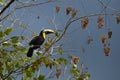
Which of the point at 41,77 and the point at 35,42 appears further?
the point at 35,42

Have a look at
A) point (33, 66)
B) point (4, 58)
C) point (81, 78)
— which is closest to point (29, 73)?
point (33, 66)

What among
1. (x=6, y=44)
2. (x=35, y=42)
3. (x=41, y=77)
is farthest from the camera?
(x=35, y=42)

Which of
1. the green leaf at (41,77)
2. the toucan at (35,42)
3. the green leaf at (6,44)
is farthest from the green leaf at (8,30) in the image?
the green leaf at (41,77)

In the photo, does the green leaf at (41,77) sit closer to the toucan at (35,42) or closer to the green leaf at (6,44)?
the toucan at (35,42)

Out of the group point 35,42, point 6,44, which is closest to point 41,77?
point 6,44

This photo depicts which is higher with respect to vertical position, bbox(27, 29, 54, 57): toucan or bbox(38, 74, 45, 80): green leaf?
bbox(27, 29, 54, 57): toucan

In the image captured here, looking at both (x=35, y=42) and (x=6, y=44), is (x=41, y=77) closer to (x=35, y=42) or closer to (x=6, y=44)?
(x=6, y=44)

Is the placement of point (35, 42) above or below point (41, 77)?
above

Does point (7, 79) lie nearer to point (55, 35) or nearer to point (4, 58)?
point (4, 58)

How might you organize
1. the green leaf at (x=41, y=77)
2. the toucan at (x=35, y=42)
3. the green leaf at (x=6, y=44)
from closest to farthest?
the green leaf at (x=6, y=44) < the green leaf at (x=41, y=77) < the toucan at (x=35, y=42)

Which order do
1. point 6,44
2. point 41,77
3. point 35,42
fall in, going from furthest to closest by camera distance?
point 35,42
point 41,77
point 6,44

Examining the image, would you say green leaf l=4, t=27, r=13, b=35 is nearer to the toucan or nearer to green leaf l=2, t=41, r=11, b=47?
green leaf l=2, t=41, r=11, b=47

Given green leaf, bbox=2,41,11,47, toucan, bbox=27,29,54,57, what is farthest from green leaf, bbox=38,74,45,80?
green leaf, bbox=2,41,11,47

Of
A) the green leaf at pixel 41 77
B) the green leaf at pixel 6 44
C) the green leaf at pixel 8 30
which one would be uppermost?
the green leaf at pixel 8 30
